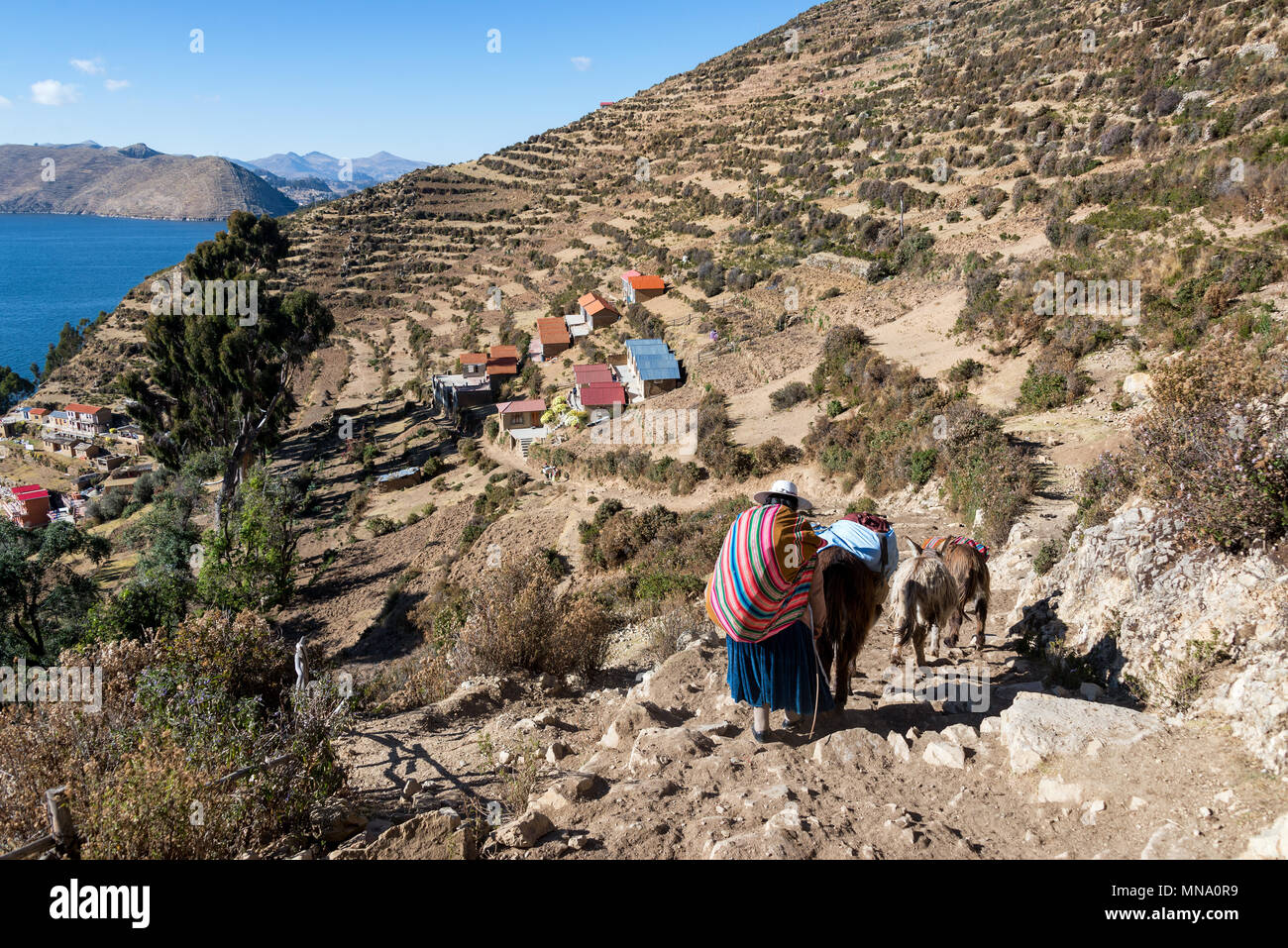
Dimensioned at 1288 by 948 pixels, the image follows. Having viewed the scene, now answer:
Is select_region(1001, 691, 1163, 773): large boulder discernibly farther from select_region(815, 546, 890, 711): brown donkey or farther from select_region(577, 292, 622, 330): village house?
select_region(577, 292, 622, 330): village house

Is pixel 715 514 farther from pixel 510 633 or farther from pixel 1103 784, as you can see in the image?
pixel 1103 784

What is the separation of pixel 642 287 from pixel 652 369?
11599mm

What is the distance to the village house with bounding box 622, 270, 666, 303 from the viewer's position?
131ft

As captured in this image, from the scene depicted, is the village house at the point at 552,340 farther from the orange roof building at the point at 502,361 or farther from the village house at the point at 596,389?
the village house at the point at 596,389

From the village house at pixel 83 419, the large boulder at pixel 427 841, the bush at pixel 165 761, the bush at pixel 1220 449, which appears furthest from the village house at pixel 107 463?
the bush at pixel 1220 449

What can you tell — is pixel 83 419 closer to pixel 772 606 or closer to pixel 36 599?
pixel 36 599

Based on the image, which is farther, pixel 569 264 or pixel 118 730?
pixel 569 264

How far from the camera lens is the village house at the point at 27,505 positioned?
35969mm

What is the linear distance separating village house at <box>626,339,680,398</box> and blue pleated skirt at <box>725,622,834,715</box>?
83.2 ft

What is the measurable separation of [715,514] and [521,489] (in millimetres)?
10705

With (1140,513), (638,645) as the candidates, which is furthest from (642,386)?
(1140,513)

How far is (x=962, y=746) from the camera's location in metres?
4.15

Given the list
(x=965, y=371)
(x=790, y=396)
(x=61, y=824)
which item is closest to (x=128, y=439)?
(x=790, y=396)

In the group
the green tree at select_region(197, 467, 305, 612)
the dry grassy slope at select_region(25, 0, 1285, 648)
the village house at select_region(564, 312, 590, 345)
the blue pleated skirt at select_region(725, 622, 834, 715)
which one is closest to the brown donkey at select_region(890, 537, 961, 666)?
the blue pleated skirt at select_region(725, 622, 834, 715)
